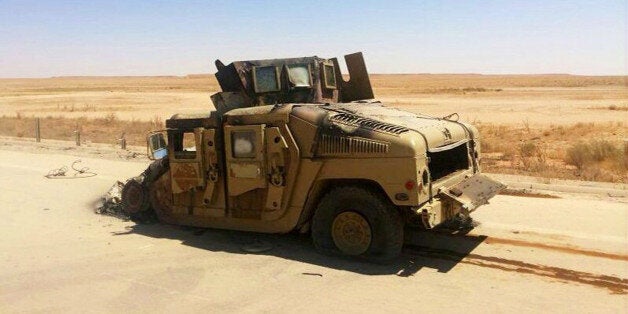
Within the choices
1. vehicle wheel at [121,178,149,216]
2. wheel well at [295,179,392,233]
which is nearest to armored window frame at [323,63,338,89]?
wheel well at [295,179,392,233]

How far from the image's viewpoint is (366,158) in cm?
688

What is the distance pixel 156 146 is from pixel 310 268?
11.6ft

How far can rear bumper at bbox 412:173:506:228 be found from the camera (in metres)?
6.71

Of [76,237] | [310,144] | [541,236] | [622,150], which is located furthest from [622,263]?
[622,150]

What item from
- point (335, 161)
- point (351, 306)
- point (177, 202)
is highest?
point (335, 161)

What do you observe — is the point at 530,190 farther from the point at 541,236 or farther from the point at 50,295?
the point at 50,295

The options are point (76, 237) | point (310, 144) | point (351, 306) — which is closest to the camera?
point (351, 306)

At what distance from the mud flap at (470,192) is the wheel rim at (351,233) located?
1033 mm

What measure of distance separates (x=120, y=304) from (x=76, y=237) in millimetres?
3126

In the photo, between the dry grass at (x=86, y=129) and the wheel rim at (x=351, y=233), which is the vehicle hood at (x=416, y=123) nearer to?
the wheel rim at (x=351, y=233)

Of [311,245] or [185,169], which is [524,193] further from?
[185,169]

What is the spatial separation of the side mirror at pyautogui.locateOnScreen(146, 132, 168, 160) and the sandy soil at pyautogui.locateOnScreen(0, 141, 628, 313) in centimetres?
A: 116

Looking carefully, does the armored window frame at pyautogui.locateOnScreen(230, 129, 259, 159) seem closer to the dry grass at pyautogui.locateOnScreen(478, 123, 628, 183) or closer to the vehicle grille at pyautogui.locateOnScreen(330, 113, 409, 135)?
the vehicle grille at pyautogui.locateOnScreen(330, 113, 409, 135)

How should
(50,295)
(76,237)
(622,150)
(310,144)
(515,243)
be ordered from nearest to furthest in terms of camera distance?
(50,295)
(310,144)
(515,243)
(76,237)
(622,150)
